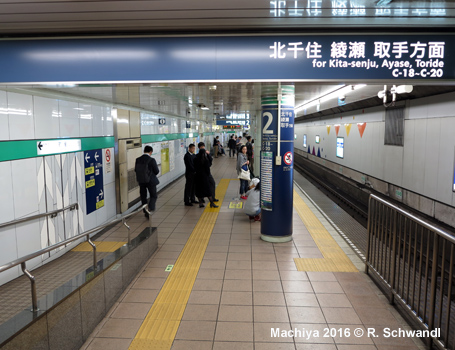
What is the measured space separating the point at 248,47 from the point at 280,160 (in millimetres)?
2770

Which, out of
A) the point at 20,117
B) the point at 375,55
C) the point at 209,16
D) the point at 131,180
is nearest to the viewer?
the point at 209,16

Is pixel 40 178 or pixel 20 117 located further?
pixel 40 178

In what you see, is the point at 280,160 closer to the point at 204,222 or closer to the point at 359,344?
the point at 204,222

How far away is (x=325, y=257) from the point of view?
222 inches

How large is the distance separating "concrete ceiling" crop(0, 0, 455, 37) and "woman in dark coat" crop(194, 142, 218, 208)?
18.6ft

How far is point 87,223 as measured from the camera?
Answer: 22.5ft

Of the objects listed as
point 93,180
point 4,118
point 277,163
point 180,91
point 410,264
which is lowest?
point 410,264

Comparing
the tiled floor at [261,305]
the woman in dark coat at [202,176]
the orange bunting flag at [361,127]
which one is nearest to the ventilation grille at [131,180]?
the woman in dark coat at [202,176]

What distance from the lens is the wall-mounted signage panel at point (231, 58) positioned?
3.45 m

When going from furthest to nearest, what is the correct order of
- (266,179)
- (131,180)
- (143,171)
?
(131,180), (143,171), (266,179)

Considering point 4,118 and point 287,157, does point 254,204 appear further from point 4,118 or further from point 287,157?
point 4,118

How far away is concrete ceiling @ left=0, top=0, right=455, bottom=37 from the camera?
304 cm

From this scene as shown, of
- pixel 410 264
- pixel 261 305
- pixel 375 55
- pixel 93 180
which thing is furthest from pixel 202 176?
pixel 375 55

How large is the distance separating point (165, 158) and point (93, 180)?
6.01 m
